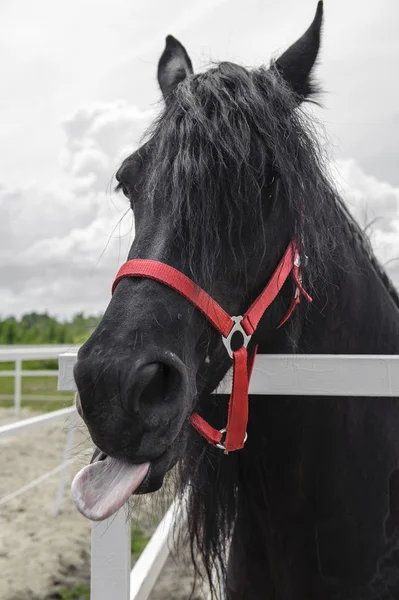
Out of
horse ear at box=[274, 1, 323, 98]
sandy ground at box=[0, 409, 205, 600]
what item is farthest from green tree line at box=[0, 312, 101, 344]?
horse ear at box=[274, 1, 323, 98]

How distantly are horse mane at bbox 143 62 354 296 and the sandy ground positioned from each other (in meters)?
0.88

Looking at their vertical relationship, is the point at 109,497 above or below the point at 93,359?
below

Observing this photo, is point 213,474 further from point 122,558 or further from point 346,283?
point 346,283

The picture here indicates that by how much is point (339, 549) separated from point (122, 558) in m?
0.75

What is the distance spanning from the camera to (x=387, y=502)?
1.94m

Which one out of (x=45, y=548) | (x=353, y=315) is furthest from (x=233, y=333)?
(x=45, y=548)

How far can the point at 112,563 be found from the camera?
1768 millimetres

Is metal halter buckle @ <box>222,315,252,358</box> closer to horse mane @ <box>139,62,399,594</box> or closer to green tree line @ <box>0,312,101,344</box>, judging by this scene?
horse mane @ <box>139,62,399,594</box>

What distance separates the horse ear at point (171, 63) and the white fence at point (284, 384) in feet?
4.04

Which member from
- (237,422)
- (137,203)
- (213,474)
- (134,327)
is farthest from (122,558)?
(137,203)

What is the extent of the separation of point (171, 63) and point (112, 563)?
6.54 ft

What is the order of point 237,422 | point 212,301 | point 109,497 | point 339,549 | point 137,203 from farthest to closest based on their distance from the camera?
point 339,549 < point 137,203 < point 237,422 < point 212,301 < point 109,497

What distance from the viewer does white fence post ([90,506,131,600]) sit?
5.79 ft

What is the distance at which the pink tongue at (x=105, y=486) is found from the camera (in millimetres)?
1255
